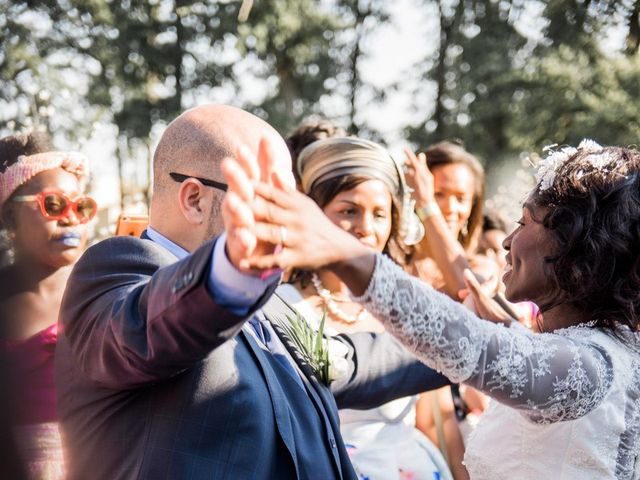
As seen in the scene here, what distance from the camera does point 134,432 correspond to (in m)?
2.12

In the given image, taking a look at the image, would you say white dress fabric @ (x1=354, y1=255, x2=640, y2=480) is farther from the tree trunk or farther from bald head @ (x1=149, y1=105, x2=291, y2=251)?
the tree trunk

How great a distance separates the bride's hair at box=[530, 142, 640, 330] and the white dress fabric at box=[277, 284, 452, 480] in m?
1.42

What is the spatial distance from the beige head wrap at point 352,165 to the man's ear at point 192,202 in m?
1.70

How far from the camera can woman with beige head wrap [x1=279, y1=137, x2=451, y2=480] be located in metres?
3.77

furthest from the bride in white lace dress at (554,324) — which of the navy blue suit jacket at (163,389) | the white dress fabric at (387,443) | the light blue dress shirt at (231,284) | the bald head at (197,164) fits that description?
the white dress fabric at (387,443)

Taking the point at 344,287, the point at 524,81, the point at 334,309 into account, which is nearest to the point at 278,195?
the point at 344,287

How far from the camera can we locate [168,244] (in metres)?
2.40

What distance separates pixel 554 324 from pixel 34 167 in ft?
8.63

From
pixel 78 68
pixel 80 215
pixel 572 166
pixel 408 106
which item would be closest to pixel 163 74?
pixel 78 68

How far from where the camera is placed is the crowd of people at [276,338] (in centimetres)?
180

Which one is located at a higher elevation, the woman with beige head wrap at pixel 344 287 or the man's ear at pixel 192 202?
the man's ear at pixel 192 202

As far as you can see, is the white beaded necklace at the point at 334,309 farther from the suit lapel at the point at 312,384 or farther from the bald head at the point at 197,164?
the bald head at the point at 197,164

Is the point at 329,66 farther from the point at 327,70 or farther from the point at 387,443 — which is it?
the point at 387,443

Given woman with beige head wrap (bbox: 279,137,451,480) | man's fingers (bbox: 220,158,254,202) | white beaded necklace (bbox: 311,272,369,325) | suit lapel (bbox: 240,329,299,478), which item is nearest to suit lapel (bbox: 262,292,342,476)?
suit lapel (bbox: 240,329,299,478)
